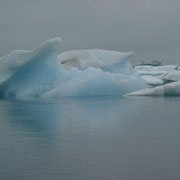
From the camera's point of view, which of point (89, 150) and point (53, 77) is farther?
point (53, 77)

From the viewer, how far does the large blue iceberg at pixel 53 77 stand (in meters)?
15.0

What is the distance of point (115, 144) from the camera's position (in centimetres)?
518

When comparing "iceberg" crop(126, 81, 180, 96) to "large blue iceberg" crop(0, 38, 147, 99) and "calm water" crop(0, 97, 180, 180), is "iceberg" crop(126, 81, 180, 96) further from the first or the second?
"calm water" crop(0, 97, 180, 180)

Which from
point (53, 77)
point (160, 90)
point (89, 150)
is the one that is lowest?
point (89, 150)

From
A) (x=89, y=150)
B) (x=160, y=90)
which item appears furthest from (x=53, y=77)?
(x=89, y=150)

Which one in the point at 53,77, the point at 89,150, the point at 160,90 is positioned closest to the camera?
the point at 89,150

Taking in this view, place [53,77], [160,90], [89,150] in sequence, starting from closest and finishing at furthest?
[89,150] → [53,77] → [160,90]

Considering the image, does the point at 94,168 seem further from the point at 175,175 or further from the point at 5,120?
the point at 5,120

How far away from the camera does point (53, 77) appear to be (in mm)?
16406

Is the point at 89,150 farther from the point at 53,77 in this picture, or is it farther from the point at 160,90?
the point at 160,90

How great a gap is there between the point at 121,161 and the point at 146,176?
0.53 metres

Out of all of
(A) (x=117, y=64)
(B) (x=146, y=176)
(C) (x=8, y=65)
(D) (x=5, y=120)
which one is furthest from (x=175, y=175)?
(A) (x=117, y=64)

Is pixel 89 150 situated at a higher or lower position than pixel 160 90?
lower

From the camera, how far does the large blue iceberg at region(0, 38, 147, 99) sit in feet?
49.2
